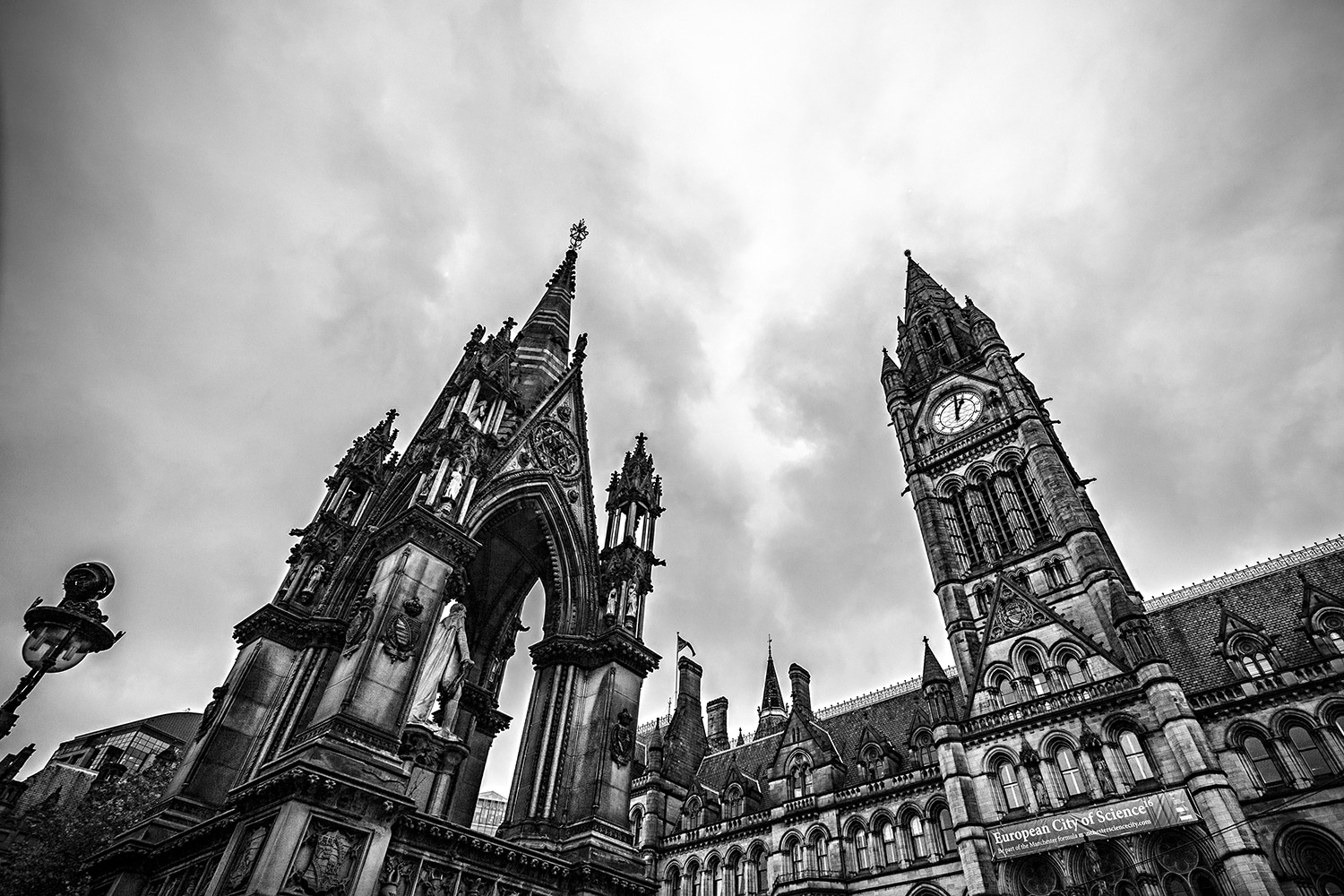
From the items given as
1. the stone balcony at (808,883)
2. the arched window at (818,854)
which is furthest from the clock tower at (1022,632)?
the arched window at (818,854)

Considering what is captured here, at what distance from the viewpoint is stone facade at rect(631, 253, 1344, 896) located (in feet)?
82.3

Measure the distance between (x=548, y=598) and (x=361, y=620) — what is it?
20.4ft

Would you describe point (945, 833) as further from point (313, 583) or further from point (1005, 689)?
point (313, 583)

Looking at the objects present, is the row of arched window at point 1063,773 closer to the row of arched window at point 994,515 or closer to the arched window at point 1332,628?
the arched window at point 1332,628

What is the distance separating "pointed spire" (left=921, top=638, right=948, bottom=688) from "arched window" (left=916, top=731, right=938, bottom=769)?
3582mm

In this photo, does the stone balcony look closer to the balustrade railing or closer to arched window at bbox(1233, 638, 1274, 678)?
the balustrade railing

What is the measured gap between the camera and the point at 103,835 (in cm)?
2034

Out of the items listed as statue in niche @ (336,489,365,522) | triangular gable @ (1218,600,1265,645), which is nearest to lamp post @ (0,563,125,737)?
statue in niche @ (336,489,365,522)

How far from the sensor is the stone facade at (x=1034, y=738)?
25094mm

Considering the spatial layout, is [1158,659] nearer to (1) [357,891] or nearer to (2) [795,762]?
(2) [795,762]

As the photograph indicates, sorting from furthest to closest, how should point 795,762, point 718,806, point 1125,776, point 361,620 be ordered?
1. point 718,806
2. point 795,762
3. point 1125,776
4. point 361,620

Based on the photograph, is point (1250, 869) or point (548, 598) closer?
point (548, 598)

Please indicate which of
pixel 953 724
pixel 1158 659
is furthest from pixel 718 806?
pixel 1158 659

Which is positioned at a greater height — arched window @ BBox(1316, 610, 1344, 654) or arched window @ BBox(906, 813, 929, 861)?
arched window @ BBox(1316, 610, 1344, 654)
